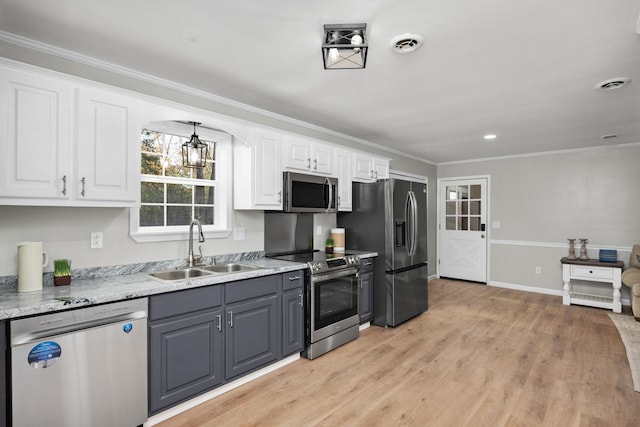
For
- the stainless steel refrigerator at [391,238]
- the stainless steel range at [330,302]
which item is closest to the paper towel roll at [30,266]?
the stainless steel range at [330,302]

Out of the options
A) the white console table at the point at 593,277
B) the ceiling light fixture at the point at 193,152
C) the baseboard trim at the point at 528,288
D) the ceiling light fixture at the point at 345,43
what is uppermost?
the ceiling light fixture at the point at 345,43

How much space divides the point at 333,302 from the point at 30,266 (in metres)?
2.36

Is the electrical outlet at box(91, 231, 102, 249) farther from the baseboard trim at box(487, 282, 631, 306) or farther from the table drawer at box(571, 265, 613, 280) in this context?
the baseboard trim at box(487, 282, 631, 306)

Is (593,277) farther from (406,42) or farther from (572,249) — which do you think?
(406,42)

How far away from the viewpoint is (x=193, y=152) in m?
2.88

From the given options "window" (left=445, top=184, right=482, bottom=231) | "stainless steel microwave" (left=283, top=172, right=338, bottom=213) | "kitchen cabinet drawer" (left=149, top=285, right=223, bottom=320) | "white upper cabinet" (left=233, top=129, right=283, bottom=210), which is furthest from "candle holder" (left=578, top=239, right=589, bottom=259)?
"kitchen cabinet drawer" (left=149, top=285, right=223, bottom=320)

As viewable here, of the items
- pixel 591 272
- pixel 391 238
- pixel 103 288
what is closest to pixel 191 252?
pixel 103 288

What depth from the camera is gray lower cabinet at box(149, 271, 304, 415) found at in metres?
2.12

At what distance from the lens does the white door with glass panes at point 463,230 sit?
6324 mm

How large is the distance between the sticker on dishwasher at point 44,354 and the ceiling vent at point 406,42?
2.58 metres

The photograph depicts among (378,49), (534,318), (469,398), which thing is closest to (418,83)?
(378,49)

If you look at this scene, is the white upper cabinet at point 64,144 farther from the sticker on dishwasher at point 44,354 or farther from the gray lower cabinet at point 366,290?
the gray lower cabinet at point 366,290

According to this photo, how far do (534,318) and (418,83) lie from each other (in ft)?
11.6

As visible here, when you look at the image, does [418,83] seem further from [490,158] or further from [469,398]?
[490,158]
